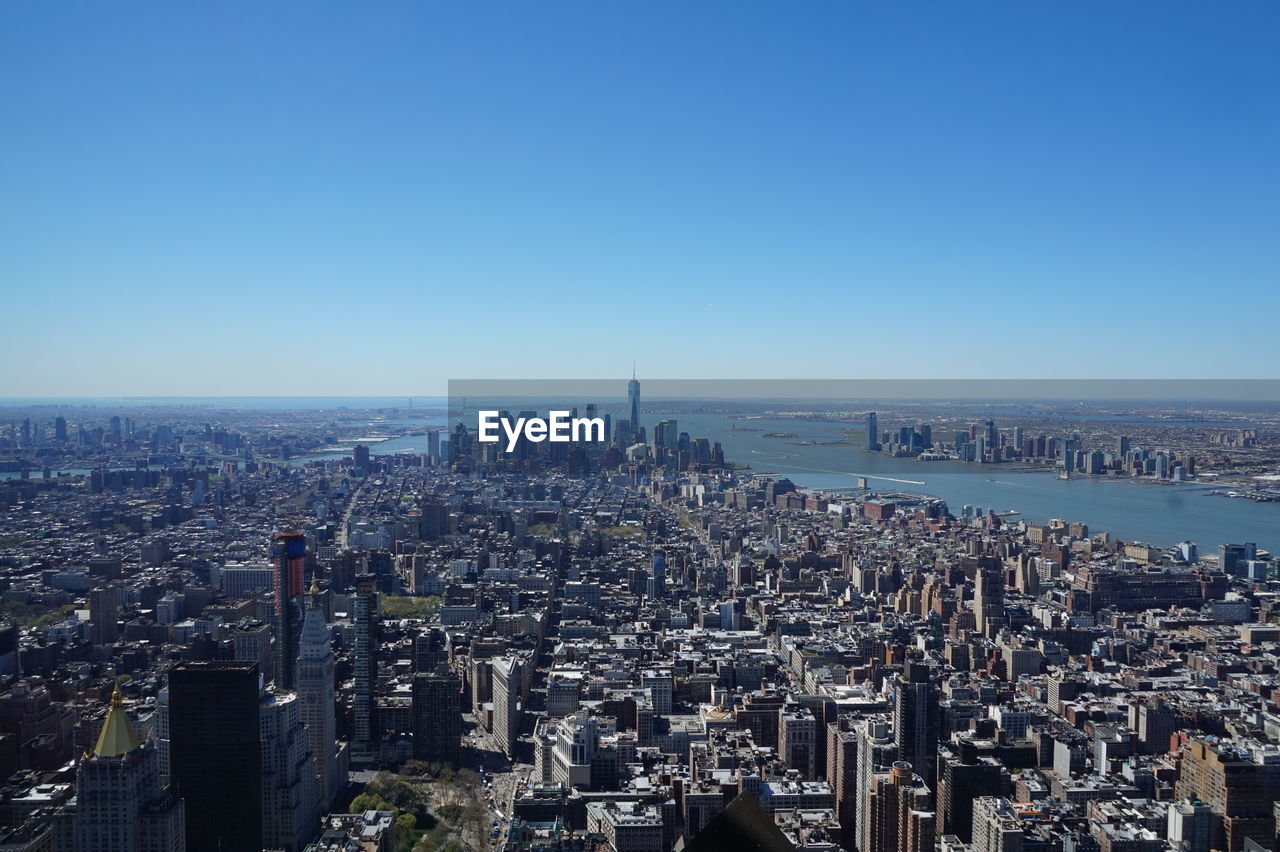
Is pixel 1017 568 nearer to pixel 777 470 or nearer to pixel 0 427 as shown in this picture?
pixel 777 470

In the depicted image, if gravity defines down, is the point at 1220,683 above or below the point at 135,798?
below

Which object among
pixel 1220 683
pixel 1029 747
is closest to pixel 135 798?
pixel 1029 747

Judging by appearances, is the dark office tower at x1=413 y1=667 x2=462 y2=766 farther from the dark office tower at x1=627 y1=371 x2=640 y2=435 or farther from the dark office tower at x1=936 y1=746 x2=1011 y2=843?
the dark office tower at x1=627 y1=371 x2=640 y2=435

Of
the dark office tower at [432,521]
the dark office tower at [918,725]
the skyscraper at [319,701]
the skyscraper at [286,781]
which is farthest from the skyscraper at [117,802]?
the dark office tower at [432,521]

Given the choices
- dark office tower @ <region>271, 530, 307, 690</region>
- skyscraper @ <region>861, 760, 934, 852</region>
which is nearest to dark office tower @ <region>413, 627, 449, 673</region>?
dark office tower @ <region>271, 530, 307, 690</region>

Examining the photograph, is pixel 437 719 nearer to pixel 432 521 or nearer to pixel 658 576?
pixel 658 576

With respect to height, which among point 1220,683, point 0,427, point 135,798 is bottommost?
point 1220,683
